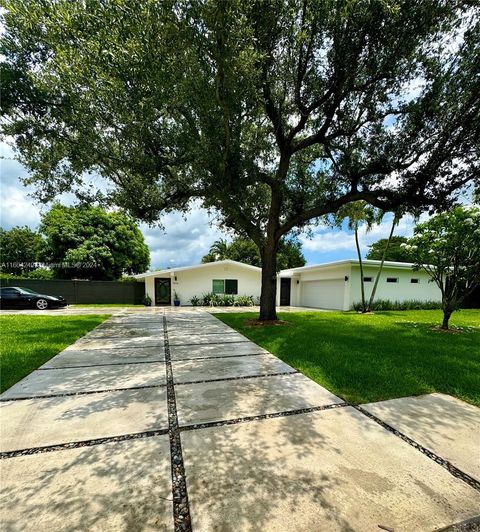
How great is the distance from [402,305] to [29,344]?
16766 mm

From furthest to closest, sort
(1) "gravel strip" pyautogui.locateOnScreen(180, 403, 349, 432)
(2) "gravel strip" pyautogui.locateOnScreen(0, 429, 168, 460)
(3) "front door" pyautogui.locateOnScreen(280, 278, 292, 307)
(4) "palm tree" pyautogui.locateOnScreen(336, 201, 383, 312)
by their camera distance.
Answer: (3) "front door" pyautogui.locateOnScreen(280, 278, 292, 307) < (4) "palm tree" pyautogui.locateOnScreen(336, 201, 383, 312) < (1) "gravel strip" pyautogui.locateOnScreen(180, 403, 349, 432) < (2) "gravel strip" pyautogui.locateOnScreen(0, 429, 168, 460)

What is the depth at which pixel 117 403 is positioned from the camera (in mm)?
2979

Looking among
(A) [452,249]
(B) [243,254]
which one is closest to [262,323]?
(A) [452,249]

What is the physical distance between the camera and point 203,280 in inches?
704

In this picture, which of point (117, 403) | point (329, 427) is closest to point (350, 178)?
point (329, 427)

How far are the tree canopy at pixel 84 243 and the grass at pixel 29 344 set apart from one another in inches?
512

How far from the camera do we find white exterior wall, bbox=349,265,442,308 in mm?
14750

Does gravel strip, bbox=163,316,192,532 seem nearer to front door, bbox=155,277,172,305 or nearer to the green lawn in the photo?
the green lawn

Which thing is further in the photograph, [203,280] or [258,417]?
[203,280]

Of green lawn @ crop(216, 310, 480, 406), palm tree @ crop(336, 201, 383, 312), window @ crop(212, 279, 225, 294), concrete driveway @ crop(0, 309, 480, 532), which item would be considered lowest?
concrete driveway @ crop(0, 309, 480, 532)

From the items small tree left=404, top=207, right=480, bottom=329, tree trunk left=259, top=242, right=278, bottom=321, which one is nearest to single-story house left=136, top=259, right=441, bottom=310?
small tree left=404, top=207, right=480, bottom=329

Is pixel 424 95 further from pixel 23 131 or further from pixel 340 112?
pixel 23 131

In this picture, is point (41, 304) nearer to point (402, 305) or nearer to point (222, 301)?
point (222, 301)

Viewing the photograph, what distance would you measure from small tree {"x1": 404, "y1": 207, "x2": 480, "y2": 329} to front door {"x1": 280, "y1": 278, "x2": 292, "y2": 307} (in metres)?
11.7
